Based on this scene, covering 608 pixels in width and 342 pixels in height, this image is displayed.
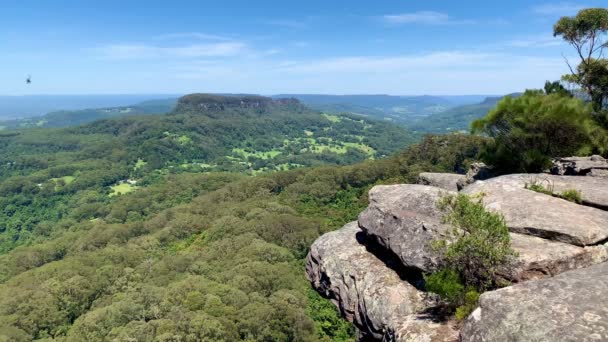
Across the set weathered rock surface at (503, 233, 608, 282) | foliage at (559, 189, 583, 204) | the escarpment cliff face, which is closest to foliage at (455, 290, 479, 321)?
the escarpment cliff face

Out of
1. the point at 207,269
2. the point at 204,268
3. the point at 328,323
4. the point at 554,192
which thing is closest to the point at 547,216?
the point at 554,192

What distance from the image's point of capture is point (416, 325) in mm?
12430

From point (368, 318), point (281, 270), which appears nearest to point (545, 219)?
point (368, 318)

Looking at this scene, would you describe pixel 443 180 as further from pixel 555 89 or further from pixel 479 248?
pixel 479 248

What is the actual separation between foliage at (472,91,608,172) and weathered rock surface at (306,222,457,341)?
37.3 feet

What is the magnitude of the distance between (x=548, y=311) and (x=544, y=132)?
1793cm

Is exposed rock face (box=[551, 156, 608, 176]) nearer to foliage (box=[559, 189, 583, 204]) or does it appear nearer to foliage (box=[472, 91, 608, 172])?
foliage (box=[472, 91, 608, 172])

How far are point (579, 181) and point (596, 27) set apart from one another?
15695mm

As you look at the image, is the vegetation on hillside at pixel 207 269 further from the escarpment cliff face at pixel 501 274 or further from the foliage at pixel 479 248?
the foliage at pixel 479 248

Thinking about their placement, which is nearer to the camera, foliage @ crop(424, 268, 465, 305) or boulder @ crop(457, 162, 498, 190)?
foliage @ crop(424, 268, 465, 305)

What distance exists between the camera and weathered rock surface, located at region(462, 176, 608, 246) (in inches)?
497

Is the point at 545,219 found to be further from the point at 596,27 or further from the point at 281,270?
the point at 281,270

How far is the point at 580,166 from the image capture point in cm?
1978

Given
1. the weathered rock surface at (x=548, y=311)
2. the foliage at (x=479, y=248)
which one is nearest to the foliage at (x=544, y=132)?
the foliage at (x=479, y=248)
